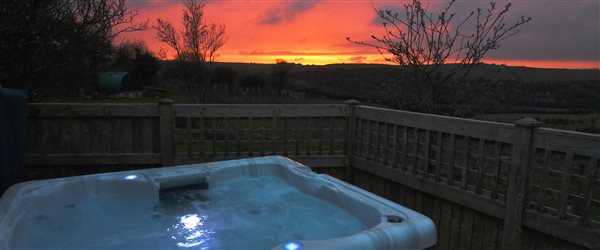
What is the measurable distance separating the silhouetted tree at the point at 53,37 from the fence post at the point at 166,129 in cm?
97

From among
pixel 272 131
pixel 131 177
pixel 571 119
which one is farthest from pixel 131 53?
pixel 131 177

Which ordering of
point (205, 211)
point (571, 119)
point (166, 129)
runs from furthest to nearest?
point (571, 119), point (166, 129), point (205, 211)

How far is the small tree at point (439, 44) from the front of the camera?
4.04 meters

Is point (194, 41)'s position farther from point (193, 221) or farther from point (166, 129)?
point (193, 221)

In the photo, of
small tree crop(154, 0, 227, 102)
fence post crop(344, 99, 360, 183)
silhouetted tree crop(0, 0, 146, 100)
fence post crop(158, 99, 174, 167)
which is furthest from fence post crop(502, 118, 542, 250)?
small tree crop(154, 0, 227, 102)

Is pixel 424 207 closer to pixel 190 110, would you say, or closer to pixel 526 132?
pixel 526 132

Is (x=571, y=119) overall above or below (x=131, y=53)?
below

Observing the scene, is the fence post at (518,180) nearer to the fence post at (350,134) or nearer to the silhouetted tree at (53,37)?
the fence post at (350,134)

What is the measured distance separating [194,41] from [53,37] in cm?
631

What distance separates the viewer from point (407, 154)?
3.43 metres

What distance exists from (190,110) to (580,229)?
3.29 m

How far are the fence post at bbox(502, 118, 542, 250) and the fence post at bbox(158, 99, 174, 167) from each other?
2994 mm

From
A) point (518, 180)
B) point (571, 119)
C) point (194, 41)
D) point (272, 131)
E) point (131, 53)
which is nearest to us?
point (518, 180)

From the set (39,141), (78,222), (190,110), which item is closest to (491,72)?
(190,110)
